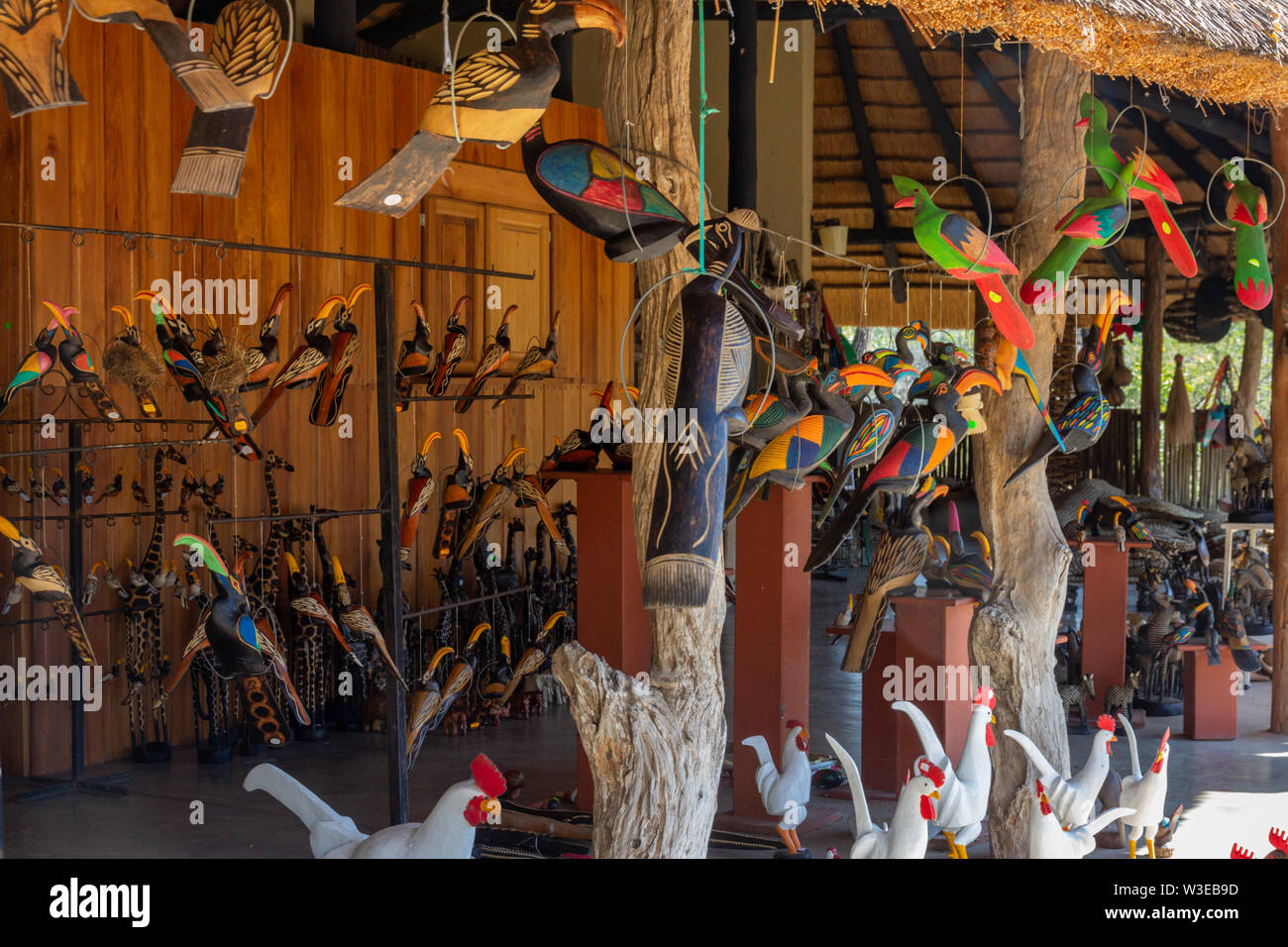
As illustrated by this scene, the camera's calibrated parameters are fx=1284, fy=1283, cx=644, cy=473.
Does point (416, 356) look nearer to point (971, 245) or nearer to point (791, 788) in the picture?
point (791, 788)

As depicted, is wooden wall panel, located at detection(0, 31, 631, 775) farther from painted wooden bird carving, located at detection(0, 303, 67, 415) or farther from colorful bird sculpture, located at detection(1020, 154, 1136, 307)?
colorful bird sculpture, located at detection(1020, 154, 1136, 307)

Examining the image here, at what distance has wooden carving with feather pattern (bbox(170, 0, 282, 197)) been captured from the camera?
2.67 meters

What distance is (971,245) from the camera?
379 centimetres

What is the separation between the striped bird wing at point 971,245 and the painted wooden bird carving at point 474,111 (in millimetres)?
1490

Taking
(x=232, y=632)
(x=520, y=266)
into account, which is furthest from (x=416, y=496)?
(x=520, y=266)

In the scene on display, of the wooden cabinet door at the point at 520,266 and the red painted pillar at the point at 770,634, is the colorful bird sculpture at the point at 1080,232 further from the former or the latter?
the wooden cabinet door at the point at 520,266

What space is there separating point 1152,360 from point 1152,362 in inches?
0.9

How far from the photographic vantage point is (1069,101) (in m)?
4.70

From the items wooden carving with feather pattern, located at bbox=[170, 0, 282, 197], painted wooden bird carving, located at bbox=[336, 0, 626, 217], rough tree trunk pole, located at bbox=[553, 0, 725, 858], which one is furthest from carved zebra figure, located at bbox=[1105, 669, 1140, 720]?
wooden carving with feather pattern, located at bbox=[170, 0, 282, 197]

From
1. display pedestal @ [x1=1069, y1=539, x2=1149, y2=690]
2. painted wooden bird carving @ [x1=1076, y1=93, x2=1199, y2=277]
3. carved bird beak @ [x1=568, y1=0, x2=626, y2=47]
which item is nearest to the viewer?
carved bird beak @ [x1=568, y1=0, x2=626, y2=47]

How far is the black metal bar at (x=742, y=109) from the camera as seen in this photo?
7.86m

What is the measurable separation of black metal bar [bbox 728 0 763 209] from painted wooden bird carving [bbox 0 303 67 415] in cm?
426

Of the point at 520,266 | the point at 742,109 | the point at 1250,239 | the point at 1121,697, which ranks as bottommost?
the point at 1121,697
